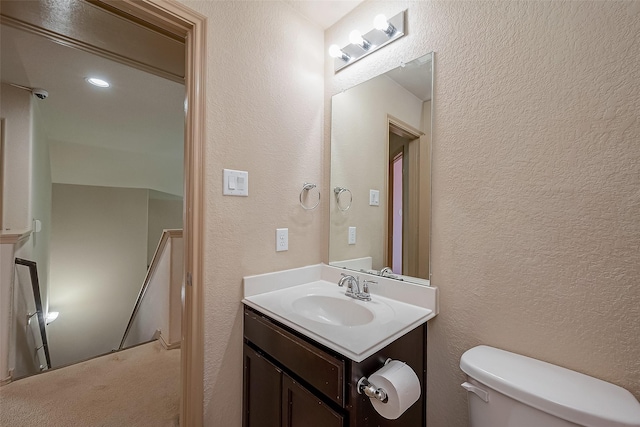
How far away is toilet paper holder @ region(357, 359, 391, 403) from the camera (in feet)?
2.56

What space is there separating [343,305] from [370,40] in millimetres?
1353

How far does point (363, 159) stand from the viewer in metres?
1.51

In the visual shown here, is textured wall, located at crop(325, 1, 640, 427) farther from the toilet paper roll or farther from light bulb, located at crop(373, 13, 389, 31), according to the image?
the toilet paper roll

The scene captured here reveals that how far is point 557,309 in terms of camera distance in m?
0.86

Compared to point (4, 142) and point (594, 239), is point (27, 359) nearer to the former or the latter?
point (4, 142)

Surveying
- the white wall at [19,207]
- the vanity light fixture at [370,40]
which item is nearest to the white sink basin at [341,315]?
the vanity light fixture at [370,40]

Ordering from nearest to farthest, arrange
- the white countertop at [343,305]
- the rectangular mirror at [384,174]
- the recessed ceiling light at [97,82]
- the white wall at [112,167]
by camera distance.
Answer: the white countertop at [343,305]
the rectangular mirror at [384,174]
the recessed ceiling light at [97,82]
the white wall at [112,167]

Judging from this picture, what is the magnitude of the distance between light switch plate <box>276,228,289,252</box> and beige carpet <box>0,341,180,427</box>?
1.12 m

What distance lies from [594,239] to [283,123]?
4.40 feet

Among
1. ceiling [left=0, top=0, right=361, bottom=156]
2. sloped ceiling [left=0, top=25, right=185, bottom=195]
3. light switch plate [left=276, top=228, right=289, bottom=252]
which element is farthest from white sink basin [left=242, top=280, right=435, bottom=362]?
sloped ceiling [left=0, top=25, right=185, bottom=195]

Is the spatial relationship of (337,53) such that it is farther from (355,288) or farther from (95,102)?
(95,102)

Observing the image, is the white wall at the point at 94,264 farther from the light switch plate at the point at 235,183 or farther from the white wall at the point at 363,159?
the white wall at the point at 363,159

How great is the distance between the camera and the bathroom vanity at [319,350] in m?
0.83

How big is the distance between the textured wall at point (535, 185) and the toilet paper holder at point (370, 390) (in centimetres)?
47
